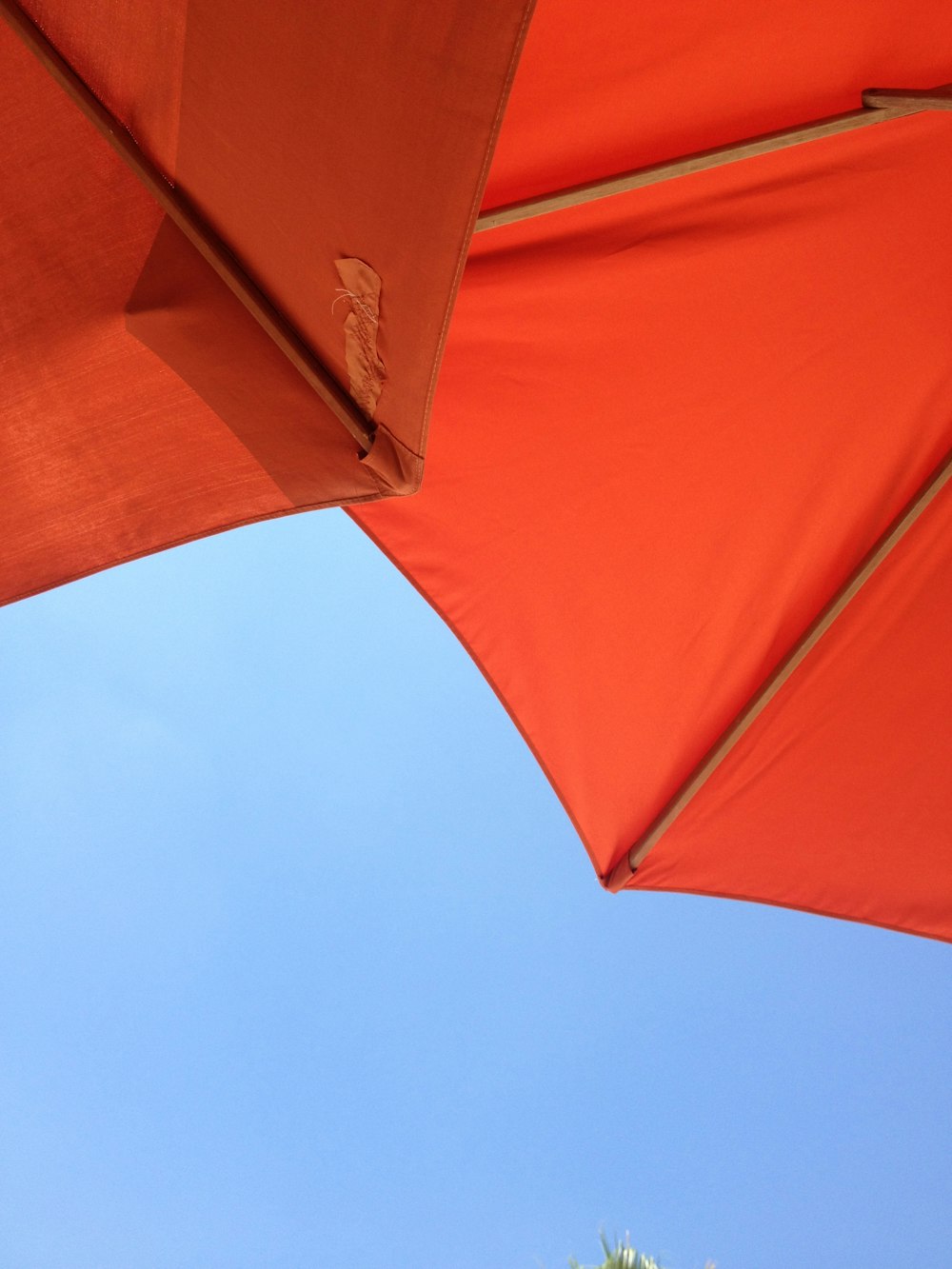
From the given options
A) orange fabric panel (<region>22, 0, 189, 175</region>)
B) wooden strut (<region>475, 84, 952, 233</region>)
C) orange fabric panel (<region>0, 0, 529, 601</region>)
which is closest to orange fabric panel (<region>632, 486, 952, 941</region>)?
wooden strut (<region>475, 84, 952, 233</region>)

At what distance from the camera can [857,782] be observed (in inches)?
102

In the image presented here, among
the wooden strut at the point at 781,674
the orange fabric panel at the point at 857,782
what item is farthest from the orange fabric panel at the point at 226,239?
the orange fabric panel at the point at 857,782

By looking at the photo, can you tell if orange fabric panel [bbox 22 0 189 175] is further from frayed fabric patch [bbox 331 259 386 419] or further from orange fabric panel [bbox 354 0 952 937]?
orange fabric panel [bbox 354 0 952 937]

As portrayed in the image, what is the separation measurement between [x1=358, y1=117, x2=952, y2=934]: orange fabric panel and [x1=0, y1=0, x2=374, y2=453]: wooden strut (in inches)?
19.3

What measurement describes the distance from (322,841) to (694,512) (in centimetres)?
1482

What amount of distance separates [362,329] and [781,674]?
4.72 feet

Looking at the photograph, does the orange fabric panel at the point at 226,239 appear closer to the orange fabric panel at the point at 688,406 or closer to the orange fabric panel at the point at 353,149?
→ the orange fabric panel at the point at 353,149

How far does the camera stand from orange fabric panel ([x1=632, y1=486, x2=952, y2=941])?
8.23 ft

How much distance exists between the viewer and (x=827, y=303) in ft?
7.06

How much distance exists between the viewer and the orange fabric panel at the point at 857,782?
2.51m

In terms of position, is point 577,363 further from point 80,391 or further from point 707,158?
point 80,391

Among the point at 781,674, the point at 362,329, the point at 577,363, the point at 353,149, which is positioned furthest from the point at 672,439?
the point at 353,149

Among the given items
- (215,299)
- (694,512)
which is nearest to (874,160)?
(694,512)

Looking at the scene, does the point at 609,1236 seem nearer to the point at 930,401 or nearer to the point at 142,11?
the point at 930,401
